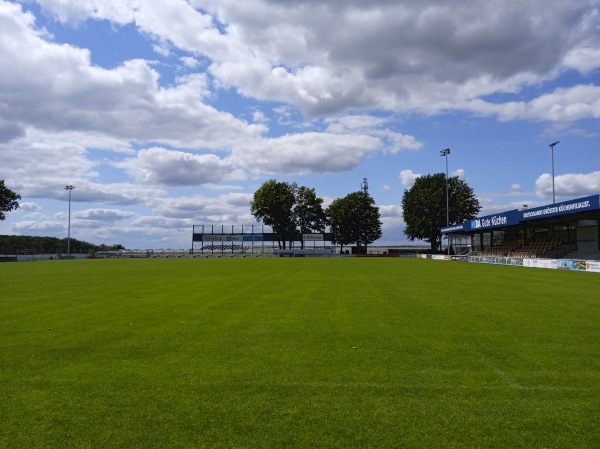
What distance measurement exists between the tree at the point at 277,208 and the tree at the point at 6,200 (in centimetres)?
4813

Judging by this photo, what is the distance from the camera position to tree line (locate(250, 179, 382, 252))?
107 metres

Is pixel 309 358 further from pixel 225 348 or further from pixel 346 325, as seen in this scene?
pixel 346 325

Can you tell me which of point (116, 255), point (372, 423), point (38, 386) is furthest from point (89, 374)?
point (116, 255)

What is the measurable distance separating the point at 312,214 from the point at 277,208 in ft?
28.2

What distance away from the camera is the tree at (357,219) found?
106562 mm

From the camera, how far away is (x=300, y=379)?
21.1 ft

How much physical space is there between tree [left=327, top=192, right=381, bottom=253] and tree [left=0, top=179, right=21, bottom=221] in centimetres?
6283

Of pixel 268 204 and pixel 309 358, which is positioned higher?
pixel 268 204

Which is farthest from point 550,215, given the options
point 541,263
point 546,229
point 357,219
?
point 357,219

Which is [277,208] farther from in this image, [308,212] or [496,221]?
[496,221]

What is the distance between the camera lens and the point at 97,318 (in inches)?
463

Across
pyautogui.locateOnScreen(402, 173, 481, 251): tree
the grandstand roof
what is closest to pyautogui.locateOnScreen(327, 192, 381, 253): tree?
pyautogui.locateOnScreen(402, 173, 481, 251): tree

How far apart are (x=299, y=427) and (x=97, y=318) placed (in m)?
8.54

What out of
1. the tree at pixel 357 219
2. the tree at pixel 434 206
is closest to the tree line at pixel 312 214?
the tree at pixel 357 219
